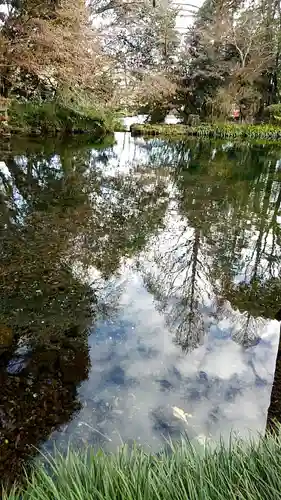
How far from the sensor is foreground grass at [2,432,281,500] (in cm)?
85

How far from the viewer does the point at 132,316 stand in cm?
399

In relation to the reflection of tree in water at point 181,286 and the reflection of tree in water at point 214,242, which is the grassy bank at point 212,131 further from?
the reflection of tree in water at point 181,286

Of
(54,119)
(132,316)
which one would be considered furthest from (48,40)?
(132,316)

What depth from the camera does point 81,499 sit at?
2.74 feet

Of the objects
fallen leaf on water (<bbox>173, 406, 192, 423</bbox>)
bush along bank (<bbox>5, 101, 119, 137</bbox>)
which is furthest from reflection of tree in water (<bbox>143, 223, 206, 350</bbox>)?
bush along bank (<bbox>5, 101, 119, 137</bbox>)

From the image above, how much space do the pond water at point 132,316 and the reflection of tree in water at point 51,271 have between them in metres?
0.01

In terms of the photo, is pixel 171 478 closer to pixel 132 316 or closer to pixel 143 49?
pixel 132 316

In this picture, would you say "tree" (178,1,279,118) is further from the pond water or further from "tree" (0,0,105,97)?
the pond water

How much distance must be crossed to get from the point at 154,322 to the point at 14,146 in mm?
12001

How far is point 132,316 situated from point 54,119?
1591cm

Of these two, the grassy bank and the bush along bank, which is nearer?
the bush along bank

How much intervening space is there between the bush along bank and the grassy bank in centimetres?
281

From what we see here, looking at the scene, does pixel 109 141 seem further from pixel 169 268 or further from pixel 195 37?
pixel 169 268

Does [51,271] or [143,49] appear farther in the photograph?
[143,49]
